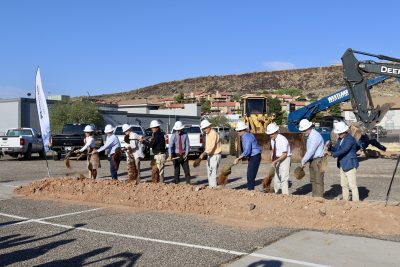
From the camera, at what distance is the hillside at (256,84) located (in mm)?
133625

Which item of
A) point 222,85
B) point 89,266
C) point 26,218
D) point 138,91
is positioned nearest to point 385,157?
point 26,218

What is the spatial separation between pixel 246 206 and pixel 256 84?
139834 millimetres

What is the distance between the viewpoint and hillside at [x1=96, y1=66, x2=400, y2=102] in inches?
5261

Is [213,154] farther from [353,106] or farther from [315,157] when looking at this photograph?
[353,106]

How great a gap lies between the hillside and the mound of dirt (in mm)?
111401

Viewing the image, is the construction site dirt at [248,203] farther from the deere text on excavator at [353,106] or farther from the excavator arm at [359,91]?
the excavator arm at [359,91]

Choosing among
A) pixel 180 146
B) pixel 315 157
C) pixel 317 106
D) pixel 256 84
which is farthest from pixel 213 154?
pixel 256 84

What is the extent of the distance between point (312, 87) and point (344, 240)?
13265 centimetres

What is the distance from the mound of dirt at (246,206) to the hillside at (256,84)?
11140 centimetres

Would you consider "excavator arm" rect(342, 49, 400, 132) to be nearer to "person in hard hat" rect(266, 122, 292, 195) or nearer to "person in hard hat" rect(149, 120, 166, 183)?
"person in hard hat" rect(266, 122, 292, 195)

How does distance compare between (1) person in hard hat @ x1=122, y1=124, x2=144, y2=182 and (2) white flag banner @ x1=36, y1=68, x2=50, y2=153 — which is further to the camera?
(1) person in hard hat @ x1=122, y1=124, x2=144, y2=182

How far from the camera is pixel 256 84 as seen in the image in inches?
5797

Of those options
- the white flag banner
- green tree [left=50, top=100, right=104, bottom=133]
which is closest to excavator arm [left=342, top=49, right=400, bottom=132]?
the white flag banner

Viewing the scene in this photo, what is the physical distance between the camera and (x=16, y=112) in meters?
41.2
